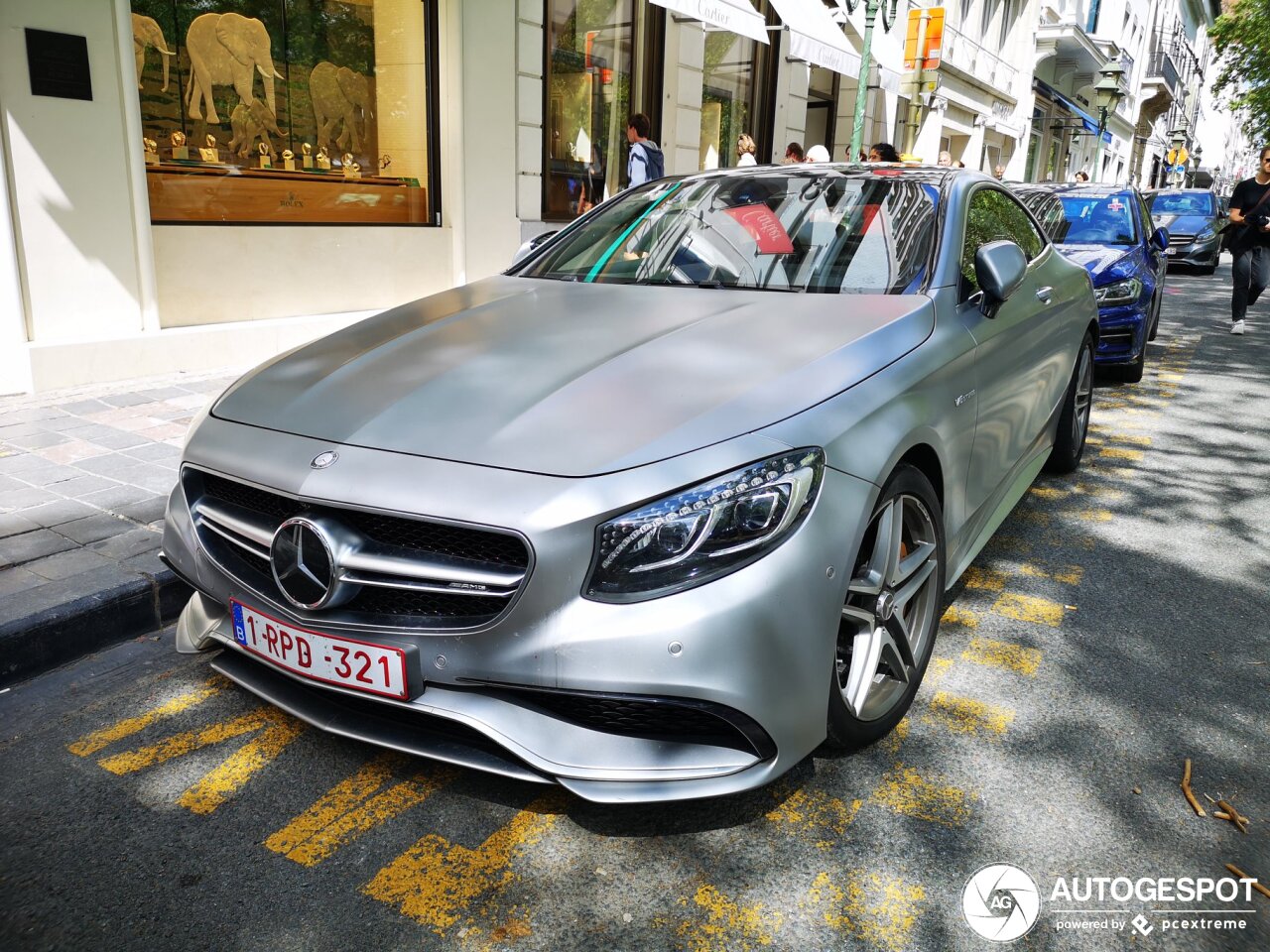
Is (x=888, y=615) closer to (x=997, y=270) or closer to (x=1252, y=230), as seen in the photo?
(x=997, y=270)

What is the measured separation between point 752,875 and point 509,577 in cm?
81

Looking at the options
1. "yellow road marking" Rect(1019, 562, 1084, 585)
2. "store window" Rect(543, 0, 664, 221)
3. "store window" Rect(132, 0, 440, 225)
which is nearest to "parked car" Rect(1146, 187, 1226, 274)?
"store window" Rect(543, 0, 664, 221)

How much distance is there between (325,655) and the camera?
81.0 inches

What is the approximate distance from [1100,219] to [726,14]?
170 inches

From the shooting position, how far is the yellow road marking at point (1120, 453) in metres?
5.54

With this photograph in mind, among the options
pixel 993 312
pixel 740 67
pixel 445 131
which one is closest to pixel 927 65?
pixel 740 67

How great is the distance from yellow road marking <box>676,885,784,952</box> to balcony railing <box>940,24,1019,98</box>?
19.3m

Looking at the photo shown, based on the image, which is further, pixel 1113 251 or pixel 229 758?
pixel 1113 251

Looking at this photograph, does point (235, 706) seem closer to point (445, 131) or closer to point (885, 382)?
point (885, 382)

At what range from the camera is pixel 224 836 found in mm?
2152

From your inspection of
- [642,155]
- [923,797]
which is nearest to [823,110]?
[642,155]

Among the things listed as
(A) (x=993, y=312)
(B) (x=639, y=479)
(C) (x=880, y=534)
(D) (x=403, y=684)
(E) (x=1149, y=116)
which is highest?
(E) (x=1149, y=116)

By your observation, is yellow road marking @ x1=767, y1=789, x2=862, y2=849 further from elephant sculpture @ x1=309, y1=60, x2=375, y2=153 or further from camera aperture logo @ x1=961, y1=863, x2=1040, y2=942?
elephant sculpture @ x1=309, y1=60, x2=375, y2=153

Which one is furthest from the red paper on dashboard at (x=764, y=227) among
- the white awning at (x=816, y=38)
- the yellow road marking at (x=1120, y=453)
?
the white awning at (x=816, y=38)
